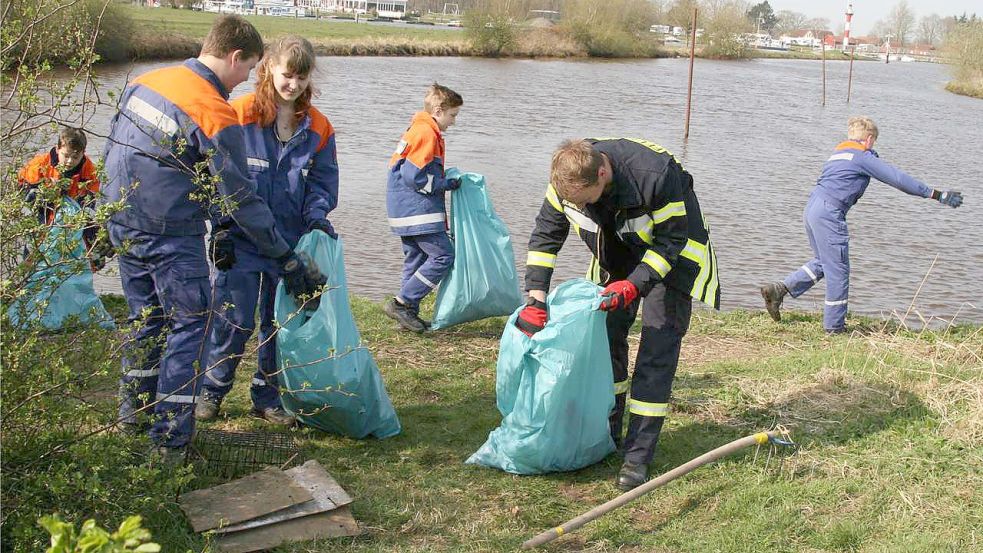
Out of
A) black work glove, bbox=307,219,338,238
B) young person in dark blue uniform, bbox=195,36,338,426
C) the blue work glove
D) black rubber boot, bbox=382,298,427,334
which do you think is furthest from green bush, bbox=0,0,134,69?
the blue work glove

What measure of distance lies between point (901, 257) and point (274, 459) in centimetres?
912

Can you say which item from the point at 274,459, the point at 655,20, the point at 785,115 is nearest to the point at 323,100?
the point at 785,115

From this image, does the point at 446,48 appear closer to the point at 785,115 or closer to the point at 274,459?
the point at 785,115

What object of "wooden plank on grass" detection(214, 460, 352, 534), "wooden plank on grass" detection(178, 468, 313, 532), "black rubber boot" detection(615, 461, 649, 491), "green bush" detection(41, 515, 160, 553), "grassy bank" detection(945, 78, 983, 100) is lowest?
"black rubber boot" detection(615, 461, 649, 491)

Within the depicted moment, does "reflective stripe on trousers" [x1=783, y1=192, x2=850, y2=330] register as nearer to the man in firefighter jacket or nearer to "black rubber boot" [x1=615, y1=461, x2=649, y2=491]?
the man in firefighter jacket

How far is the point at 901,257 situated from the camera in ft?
36.4

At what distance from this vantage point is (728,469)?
425cm

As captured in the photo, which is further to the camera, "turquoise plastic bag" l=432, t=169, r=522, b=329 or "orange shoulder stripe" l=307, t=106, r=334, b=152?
"turquoise plastic bag" l=432, t=169, r=522, b=329

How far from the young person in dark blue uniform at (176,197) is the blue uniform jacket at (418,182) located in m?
2.40

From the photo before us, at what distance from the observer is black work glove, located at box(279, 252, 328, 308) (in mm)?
4176

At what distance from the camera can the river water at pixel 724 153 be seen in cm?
982

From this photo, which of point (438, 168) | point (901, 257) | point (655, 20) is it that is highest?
point (655, 20)

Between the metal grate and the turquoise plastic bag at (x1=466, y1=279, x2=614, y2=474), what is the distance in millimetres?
855

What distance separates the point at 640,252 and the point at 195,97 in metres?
2.00
